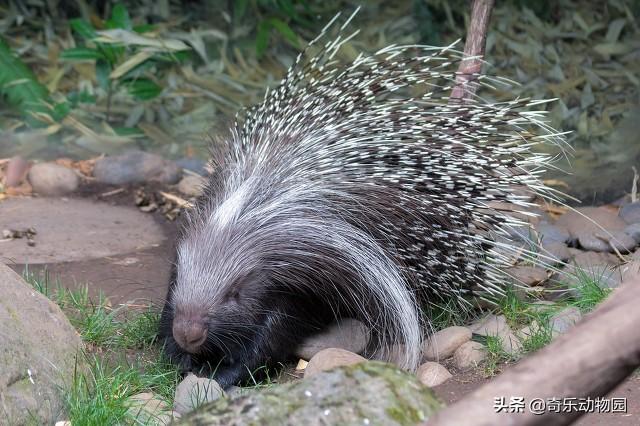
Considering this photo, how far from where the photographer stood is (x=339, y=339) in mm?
3092

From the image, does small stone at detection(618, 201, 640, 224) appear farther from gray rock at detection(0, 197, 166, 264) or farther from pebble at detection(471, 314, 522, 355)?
gray rock at detection(0, 197, 166, 264)

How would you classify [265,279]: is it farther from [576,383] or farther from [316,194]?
[576,383]

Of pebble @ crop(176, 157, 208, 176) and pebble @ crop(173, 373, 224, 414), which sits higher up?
pebble @ crop(173, 373, 224, 414)

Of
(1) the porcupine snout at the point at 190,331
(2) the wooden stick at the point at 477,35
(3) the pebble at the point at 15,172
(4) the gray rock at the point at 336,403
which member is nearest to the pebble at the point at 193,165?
(3) the pebble at the point at 15,172

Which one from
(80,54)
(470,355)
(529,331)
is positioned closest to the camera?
(470,355)

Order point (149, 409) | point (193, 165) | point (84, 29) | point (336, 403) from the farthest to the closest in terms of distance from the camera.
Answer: point (84, 29) → point (193, 165) → point (149, 409) → point (336, 403)

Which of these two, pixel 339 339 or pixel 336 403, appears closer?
pixel 336 403

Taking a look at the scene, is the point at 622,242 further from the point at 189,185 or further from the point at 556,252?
the point at 189,185

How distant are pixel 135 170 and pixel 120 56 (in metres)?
1.00

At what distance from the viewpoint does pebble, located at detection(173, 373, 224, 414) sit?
2.51 metres

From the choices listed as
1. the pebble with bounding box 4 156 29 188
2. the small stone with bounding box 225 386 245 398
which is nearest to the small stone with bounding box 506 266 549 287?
the small stone with bounding box 225 386 245 398

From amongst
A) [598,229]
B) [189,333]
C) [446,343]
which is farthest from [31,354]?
[598,229]

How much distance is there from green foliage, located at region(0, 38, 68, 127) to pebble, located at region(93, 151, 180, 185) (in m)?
0.73

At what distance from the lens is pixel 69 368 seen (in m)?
2.47
